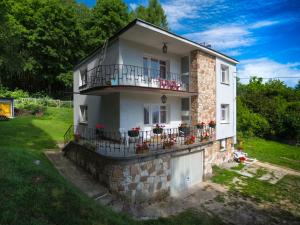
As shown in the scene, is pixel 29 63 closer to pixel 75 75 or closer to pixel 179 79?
pixel 75 75

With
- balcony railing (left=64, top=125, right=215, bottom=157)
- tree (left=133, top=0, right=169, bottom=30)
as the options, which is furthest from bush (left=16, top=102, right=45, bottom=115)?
tree (left=133, top=0, right=169, bottom=30)

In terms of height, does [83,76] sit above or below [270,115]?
above

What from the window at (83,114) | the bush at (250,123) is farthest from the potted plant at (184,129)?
the bush at (250,123)

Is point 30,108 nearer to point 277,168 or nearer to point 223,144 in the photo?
point 223,144

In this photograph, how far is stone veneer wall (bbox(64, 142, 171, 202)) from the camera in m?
7.97

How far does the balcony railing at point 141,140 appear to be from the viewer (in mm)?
9172

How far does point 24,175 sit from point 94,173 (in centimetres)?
361

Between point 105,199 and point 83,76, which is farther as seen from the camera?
point 83,76

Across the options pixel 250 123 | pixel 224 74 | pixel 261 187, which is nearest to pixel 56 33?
pixel 224 74

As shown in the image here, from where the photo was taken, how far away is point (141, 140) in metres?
11.5

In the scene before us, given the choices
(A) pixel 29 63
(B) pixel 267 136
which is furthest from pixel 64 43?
(B) pixel 267 136

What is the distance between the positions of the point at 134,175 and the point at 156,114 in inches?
221

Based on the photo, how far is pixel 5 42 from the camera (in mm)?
10719

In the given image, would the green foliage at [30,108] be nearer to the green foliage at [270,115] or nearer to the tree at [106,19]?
the tree at [106,19]
